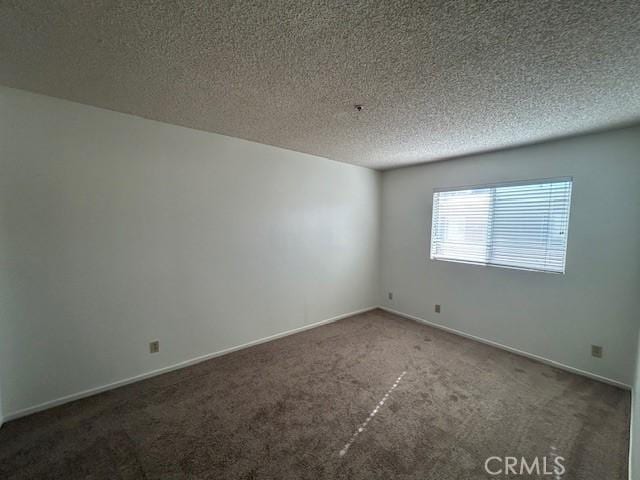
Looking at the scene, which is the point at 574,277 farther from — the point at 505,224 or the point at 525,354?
the point at 525,354

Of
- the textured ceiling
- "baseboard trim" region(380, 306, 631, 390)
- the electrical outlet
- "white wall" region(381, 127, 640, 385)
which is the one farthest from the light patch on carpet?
the textured ceiling

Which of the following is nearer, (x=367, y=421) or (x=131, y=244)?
(x=367, y=421)

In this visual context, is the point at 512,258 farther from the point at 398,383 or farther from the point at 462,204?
the point at 398,383

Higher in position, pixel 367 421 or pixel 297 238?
pixel 297 238

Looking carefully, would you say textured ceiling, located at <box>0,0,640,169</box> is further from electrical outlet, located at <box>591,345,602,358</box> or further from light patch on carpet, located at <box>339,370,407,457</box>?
light patch on carpet, located at <box>339,370,407,457</box>

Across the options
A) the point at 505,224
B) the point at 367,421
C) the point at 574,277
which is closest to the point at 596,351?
the point at 574,277

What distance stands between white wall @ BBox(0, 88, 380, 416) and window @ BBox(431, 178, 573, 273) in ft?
6.46

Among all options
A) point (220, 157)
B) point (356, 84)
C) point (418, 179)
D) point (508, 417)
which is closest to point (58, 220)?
point (220, 157)

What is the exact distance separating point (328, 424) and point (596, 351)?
8.89ft

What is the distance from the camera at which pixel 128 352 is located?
2264mm

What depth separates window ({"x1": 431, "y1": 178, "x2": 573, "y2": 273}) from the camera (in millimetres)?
2635

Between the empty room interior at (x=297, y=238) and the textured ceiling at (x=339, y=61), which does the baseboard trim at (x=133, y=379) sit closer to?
the empty room interior at (x=297, y=238)

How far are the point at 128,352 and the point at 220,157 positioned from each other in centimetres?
207

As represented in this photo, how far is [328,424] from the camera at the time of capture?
1.83m
